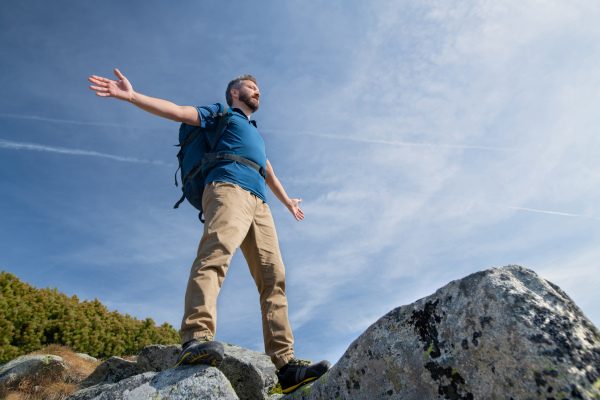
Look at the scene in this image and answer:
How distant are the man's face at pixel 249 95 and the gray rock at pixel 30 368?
7934mm

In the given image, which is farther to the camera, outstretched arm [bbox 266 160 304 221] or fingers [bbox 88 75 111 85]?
outstretched arm [bbox 266 160 304 221]

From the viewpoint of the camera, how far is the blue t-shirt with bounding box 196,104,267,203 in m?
5.08

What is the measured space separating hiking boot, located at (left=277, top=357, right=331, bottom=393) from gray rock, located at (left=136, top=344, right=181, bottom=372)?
11.1 feet

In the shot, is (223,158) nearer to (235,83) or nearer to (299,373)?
(235,83)

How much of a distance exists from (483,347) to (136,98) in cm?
426

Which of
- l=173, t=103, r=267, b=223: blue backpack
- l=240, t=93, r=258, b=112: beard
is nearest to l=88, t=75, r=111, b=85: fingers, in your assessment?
l=173, t=103, r=267, b=223: blue backpack

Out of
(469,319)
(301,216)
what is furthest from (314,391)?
(301,216)

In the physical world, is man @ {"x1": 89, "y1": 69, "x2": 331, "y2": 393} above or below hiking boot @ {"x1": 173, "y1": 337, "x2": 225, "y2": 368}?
above

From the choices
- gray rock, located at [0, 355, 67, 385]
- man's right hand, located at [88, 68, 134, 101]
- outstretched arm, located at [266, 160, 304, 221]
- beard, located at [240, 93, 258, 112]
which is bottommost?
gray rock, located at [0, 355, 67, 385]

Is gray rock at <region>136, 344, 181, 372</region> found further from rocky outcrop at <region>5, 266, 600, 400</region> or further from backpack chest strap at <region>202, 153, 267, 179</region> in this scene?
backpack chest strap at <region>202, 153, 267, 179</region>

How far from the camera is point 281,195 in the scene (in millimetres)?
6945

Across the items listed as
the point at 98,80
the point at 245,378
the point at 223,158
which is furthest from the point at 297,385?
the point at 98,80

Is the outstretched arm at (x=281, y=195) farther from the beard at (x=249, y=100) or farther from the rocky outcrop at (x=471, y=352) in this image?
the rocky outcrop at (x=471, y=352)

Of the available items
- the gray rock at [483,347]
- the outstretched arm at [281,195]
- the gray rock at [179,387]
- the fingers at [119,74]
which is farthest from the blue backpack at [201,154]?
the gray rock at [483,347]
